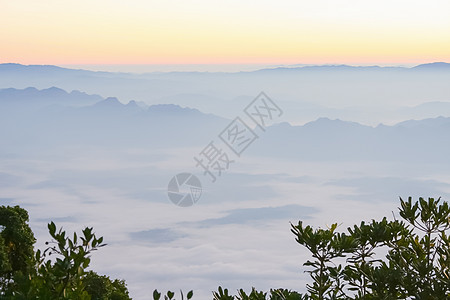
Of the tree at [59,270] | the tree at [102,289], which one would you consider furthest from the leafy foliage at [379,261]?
the tree at [102,289]

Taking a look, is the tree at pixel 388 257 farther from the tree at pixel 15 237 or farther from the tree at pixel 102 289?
the tree at pixel 15 237

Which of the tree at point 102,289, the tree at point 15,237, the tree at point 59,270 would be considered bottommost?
the tree at point 59,270

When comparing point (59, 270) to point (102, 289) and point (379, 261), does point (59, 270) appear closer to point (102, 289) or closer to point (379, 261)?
point (379, 261)

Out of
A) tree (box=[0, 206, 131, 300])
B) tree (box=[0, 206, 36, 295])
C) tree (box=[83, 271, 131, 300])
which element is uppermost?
tree (box=[0, 206, 36, 295])

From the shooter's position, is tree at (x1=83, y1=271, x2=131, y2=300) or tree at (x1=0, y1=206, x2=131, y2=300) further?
tree at (x1=83, y1=271, x2=131, y2=300)

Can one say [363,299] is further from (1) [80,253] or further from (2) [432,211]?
(1) [80,253]

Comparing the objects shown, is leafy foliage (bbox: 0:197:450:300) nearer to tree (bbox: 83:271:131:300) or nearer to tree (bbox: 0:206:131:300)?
tree (bbox: 0:206:131:300)

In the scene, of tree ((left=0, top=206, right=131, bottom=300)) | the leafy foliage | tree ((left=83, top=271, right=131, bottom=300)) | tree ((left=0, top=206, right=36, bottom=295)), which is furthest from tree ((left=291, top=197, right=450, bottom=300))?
tree ((left=0, top=206, right=36, bottom=295))

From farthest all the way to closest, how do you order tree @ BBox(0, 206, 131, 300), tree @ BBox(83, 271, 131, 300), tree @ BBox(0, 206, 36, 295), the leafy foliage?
tree @ BBox(0, 206, 36, 295) < tree @ BBox(83, 271, 131, 300) < the leafy foliage < tree @ BBox(0, 206, 131, 300)

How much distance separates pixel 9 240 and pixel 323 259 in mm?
7315

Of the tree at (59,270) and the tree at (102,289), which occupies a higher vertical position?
the tree at (102,289)

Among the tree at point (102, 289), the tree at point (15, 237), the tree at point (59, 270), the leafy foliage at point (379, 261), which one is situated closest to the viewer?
the tree at point (59, 270)

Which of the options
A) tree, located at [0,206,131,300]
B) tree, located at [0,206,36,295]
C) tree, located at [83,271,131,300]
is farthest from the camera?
tree, located at [0,206,36,295]

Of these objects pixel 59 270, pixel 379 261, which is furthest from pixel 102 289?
pixel 59 270
